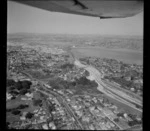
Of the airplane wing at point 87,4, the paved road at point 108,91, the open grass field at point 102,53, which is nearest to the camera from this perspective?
the airplane wing at point 87,4

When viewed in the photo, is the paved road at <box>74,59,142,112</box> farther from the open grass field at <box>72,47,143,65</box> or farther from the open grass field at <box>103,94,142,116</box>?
the open grass field at <box>72,47,143,65</box>

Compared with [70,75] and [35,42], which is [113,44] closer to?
[70,75]

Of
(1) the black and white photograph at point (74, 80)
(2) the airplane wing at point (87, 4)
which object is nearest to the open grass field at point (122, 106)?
(1) the black and white photograph at point (74, 80)

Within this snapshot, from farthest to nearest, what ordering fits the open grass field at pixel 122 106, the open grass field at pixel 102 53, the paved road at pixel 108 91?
1. the open grass field at pixel 102 53
2. the paved road at pixel 108 91
3. the open grass field at pixel 122 106

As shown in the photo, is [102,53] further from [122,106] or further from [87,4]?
[87,4]

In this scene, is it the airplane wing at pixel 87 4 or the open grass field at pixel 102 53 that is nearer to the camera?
the airplane wing at pixel 87 4

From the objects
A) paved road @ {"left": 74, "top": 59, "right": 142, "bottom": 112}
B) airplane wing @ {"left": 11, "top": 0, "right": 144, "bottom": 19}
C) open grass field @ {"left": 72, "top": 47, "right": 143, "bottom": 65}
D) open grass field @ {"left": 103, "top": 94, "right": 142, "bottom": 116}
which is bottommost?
open grass field @ {"left": 103, "top": 94, "right": 142, "bottom": 116}

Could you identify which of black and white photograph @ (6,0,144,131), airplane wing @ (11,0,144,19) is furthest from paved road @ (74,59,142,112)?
airplane wing @ (11,0,144,19)

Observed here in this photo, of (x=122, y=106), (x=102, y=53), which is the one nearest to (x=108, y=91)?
(x=122, y=106)

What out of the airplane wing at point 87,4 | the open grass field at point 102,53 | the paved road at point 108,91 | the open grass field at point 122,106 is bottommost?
the open grass field at point 122,106

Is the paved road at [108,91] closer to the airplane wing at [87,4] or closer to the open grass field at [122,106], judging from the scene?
the open grass field at [122,106]
